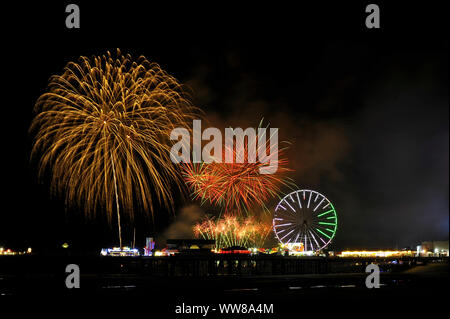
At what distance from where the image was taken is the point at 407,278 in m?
43.3

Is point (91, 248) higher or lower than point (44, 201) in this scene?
lower

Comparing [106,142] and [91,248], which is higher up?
[106,142]

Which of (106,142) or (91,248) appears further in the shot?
(91,248)

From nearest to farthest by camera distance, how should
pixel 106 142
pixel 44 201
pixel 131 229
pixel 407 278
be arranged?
pixel 106 142 → pixel 407 278 → pixel 44 201 → pixel 131 229

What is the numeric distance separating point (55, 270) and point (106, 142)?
16312 mm

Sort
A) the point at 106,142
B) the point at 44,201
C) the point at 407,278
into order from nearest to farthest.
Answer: the point at 106,142
the point at 407,278
the point at 44,201
